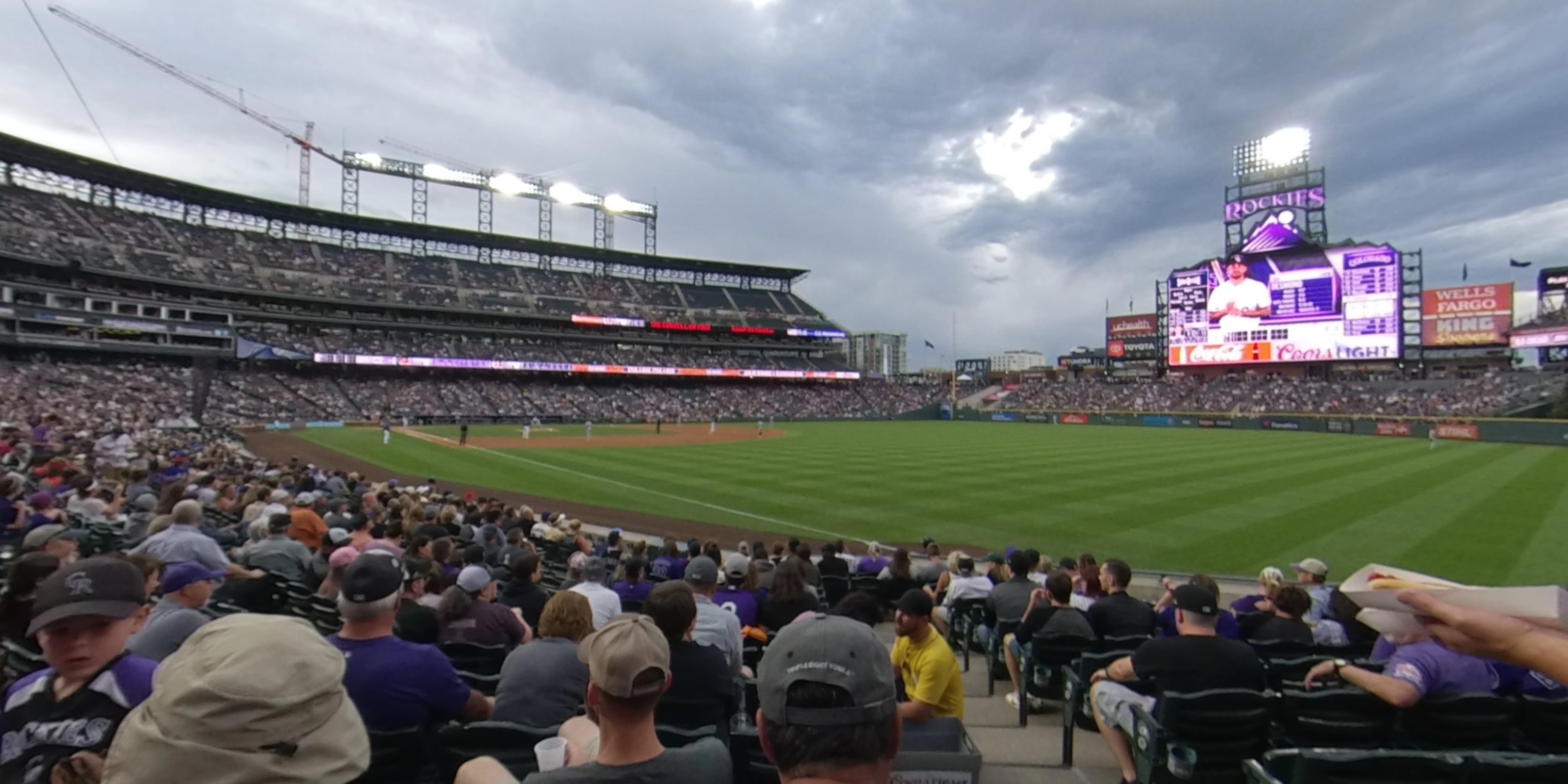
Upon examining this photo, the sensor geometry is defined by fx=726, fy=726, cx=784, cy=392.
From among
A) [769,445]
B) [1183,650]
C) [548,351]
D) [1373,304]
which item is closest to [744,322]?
[548,351]

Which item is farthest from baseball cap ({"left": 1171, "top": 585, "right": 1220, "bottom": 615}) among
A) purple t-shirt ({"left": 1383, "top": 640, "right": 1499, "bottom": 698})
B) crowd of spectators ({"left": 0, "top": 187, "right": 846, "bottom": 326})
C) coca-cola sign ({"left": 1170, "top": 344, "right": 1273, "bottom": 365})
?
crowd of spectators ({"left": 0, "top": 187, "right": 846, "bottom": 326})

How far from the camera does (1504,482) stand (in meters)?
24.6

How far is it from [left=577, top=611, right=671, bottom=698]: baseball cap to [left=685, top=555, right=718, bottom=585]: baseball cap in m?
3.88

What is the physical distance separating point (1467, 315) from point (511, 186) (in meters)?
102

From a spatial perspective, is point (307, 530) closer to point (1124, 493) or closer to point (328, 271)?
point (1124, 493)

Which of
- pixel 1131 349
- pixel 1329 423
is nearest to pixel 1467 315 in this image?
pixel 1329 423

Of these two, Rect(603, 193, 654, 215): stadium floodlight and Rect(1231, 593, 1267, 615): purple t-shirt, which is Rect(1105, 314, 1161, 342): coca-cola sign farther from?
Rect(1231, 593, 1267, 615): purple t-shirt

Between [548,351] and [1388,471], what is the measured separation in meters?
74.0

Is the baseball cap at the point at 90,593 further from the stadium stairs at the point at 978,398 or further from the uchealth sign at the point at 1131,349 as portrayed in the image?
the uchealth sign at the point at 1131,349

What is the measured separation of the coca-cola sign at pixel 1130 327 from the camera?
10706 centimetres

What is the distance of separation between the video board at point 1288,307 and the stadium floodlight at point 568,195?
6796 centimetres

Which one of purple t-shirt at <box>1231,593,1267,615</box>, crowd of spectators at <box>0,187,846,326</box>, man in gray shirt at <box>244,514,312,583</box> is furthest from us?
crowd of spectators at <box>0,187,846,326</box>

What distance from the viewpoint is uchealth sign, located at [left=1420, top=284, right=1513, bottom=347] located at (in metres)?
68.6

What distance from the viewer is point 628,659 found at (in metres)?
2.48
